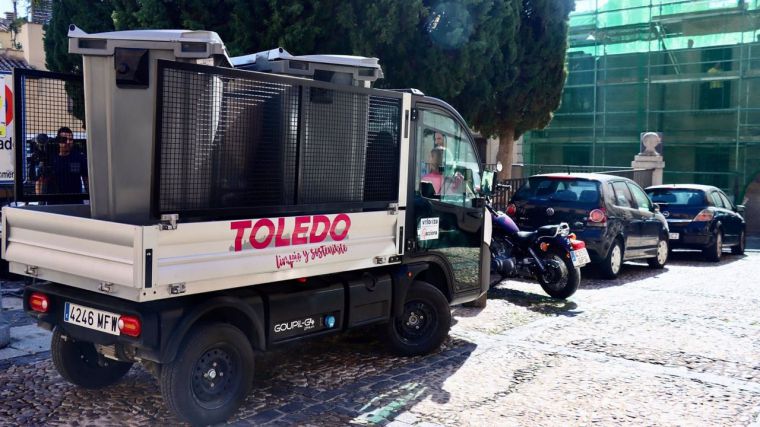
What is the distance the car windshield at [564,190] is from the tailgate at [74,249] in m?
8.09

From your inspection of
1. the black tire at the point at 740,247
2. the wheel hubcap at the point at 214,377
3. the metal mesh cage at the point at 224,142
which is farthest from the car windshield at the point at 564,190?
the wheel hubcap at the point at 214,377

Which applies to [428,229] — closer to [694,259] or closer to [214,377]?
[214,377]

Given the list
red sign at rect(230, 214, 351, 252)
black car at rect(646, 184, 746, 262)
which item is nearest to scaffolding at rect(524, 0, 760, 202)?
black car at rect(646, 184, 746, 262)

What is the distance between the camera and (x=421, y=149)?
6.83 meters

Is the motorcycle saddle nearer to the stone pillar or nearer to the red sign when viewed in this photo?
the red sign

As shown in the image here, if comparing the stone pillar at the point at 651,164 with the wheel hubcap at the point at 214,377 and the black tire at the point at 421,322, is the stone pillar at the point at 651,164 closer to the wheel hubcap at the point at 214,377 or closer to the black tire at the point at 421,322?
the black tire at the point at 421,322

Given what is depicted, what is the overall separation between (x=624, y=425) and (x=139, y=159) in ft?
12.6

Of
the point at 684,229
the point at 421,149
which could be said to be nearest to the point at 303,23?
the point at 421,149

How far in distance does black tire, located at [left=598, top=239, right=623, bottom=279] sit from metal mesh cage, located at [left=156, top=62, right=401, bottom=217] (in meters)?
6.26

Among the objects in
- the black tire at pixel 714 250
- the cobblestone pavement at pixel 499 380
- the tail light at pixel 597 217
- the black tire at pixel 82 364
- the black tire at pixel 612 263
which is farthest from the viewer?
the black tire at pixel 714 250

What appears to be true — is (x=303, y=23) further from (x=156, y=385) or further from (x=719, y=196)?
(x=719, y=196)

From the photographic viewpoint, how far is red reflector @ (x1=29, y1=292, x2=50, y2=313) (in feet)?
17.1

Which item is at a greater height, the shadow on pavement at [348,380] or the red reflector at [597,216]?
the red reflector at [597,216]

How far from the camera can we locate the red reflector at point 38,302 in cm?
522
